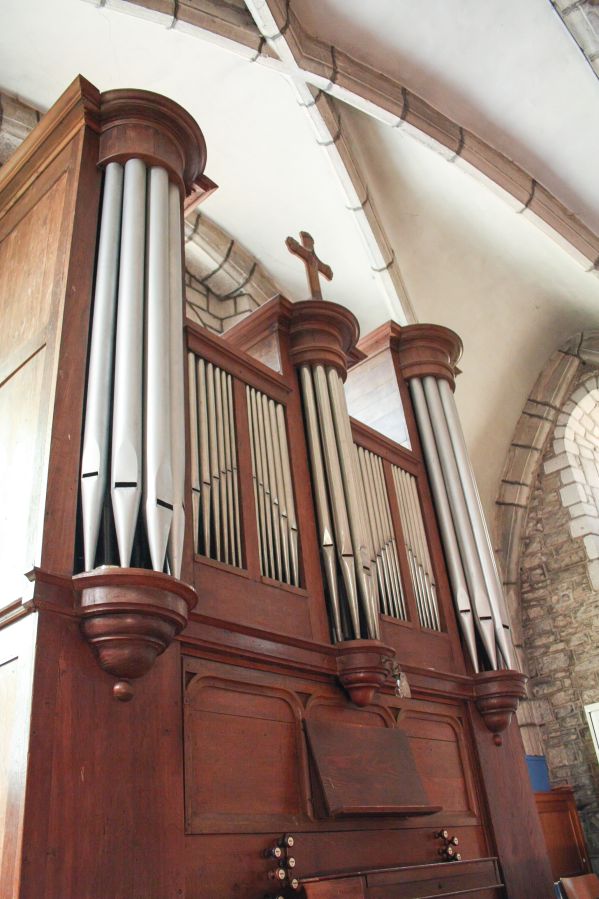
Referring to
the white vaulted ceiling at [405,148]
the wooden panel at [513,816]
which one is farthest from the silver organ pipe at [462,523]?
the white vaulted ceiling at [405,148]

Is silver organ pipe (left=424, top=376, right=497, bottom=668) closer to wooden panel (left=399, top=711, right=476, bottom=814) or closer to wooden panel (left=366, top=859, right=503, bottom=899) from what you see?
wooden panel (left=399, top=711, right=476, bottom=814)

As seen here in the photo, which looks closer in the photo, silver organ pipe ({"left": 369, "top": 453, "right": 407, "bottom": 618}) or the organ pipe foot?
the organ pipe foot

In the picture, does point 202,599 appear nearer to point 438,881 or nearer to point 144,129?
point 438,881

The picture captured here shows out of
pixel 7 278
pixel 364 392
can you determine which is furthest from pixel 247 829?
pixel 364 392

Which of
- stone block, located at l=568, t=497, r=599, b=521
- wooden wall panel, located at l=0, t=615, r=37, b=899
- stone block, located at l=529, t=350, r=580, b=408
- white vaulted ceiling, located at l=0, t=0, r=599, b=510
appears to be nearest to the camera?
wooden wall panel, located at l=0, t=615, r=37, b=899

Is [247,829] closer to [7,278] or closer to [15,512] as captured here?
[15,512]

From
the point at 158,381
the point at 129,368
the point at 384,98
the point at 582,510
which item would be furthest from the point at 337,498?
the point at 582,510

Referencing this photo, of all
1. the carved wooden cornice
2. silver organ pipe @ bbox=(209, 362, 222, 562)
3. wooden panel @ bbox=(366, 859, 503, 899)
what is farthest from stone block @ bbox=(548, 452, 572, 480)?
silver organ pipe @ bbox=(209, 362, 222, 562)

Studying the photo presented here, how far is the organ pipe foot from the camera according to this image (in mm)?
3914

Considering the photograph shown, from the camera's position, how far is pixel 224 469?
3.95 meters

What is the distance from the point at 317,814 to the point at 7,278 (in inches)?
115

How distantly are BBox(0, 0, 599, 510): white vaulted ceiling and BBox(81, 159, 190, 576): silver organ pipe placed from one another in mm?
3034

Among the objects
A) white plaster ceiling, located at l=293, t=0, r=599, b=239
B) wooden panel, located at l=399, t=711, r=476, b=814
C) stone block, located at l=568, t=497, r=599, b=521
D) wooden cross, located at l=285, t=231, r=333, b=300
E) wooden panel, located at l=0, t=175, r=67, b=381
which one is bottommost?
wooden panel, located at l=399, t=711, r=476, b=814

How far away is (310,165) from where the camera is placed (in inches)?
315
